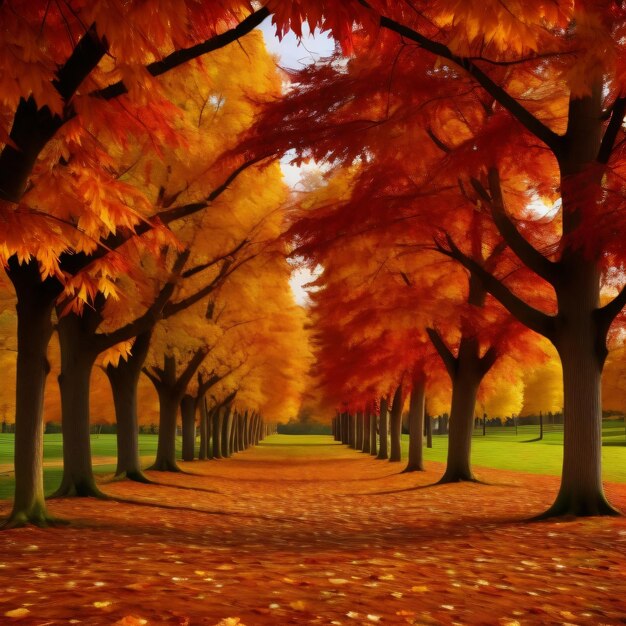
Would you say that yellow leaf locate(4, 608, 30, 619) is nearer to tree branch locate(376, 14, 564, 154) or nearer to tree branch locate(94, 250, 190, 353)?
tree branch locate(376, 14, 564, 154)

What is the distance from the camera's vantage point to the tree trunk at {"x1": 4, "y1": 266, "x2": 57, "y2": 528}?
944 cm

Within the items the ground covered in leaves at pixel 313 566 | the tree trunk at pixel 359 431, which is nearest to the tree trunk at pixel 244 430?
the tree trunk at pixel 359 431

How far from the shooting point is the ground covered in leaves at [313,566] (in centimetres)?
444

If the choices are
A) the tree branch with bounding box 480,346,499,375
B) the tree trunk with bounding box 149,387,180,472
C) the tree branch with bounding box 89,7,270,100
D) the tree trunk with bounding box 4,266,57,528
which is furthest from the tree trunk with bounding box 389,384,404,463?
the tree branch with bounding box 89,7,270,100

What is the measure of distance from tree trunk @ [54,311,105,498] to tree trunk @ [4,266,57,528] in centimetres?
378

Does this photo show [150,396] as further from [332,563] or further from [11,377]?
[332,563]

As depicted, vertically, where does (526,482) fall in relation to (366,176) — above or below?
below

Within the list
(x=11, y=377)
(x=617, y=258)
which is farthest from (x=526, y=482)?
(x=11, y=377)

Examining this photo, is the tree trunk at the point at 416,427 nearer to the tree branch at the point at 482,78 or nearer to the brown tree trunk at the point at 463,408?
the brown tree trunk at the point at 463,408

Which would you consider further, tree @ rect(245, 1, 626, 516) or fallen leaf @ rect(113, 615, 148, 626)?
tree @ rect(245, 1, 626, 516)

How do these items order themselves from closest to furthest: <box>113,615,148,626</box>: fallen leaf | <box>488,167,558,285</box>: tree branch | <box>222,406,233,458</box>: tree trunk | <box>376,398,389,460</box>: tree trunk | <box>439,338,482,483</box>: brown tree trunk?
<box>113,615,148,626</box>: fallen leaf < <box>488,167,558,285</box>: tree branch < <box>439,338,482,483</box>: brown tree trunk < <box>376,398,389,460</box>: tree trunk < <box>222,406,233,458</box>: tree trunk

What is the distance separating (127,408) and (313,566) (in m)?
12.8

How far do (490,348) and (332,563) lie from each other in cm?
1135

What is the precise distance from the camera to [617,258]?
9.45 meters
